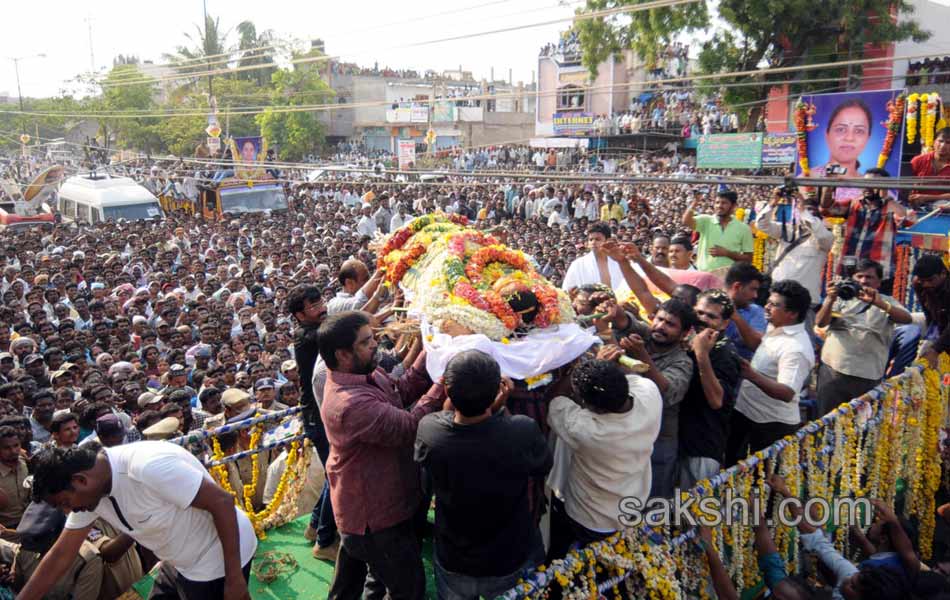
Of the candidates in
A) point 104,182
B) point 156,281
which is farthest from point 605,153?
point 156,281

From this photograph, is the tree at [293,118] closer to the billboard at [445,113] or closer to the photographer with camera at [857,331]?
the billboard at [445,113]

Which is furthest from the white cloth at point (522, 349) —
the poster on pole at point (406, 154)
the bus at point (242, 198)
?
the bus at point (242, 198)

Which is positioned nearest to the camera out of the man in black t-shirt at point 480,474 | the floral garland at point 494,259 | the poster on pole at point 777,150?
the man in black t-shirt at point 480,474

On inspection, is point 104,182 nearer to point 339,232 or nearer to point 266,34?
point 339,232

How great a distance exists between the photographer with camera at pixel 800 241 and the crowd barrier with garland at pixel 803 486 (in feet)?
4.78

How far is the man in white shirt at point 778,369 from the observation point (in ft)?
13.4

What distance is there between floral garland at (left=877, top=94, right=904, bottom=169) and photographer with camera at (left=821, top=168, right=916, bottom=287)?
1689 mm

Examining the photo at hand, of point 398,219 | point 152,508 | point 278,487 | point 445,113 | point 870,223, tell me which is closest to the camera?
point 152,508

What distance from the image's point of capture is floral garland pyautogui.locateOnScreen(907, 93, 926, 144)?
27.8ft

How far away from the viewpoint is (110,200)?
20.6 meters

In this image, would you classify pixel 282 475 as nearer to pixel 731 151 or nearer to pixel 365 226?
pixel 365 226

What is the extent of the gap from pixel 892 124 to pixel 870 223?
222cm

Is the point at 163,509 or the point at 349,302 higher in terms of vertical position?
the point at 349,302

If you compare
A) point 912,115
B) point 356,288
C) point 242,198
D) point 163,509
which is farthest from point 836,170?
point 242,198
